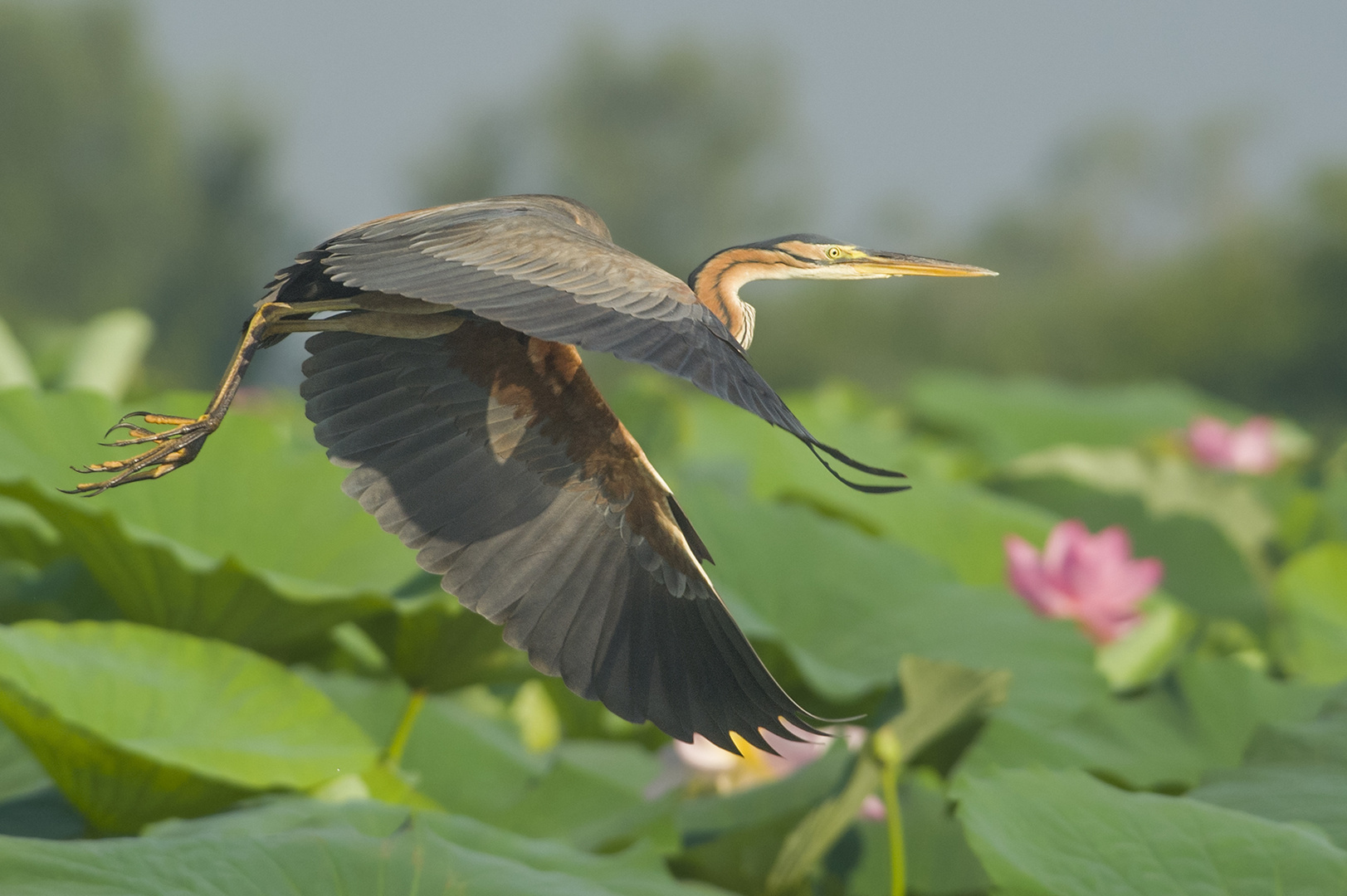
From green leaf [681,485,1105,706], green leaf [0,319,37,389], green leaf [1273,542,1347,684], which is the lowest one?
green leaf [1273,542,1347,684]

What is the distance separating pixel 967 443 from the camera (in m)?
4.62

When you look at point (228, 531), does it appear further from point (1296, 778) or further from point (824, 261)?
point (1296, 778)

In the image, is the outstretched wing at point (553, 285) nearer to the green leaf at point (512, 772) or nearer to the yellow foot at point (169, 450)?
the yellow foot at point (169, 450)

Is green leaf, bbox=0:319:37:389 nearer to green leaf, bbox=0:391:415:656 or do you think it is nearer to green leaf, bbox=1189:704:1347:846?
green leaf, bbox=0:391:415:656

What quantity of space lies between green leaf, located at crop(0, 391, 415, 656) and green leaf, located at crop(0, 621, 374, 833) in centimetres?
9

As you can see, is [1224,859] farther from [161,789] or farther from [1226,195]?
[1226,195]

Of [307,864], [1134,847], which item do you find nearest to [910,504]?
[1134,847]

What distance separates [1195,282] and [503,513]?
56.0 feet

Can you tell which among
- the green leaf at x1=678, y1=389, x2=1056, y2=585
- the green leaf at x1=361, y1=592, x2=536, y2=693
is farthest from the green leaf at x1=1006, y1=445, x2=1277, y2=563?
the green leaf at x1=361, y1=592, x2=536, y2=693

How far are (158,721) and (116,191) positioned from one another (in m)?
26.8

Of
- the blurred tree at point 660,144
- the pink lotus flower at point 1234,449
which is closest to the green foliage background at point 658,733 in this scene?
the pink lotus flower at point 1234,449

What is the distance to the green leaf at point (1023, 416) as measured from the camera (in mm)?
4352

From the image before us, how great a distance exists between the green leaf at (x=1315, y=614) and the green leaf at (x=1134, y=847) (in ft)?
3.69

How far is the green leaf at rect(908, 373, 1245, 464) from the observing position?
4.35m
